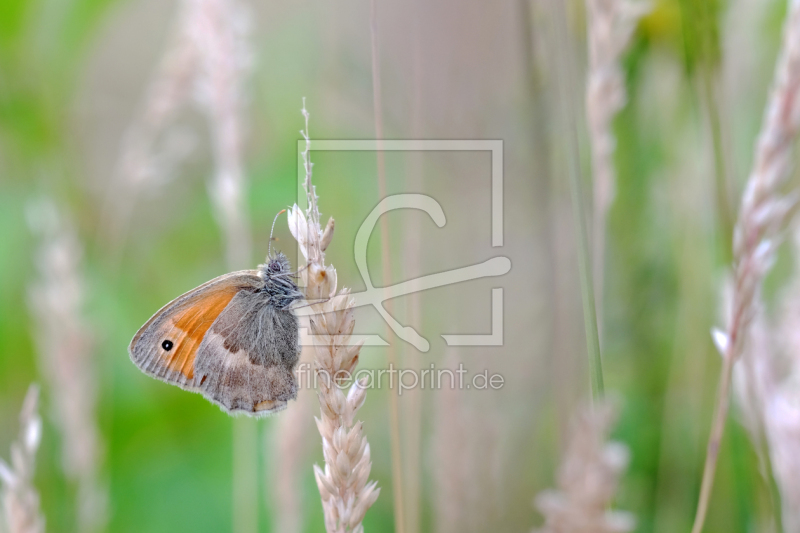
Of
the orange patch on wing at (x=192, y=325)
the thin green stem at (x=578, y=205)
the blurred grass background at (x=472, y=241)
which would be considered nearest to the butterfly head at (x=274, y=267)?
the orange patch on wing at (x=192, y=325)

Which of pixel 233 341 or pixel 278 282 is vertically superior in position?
pixel 278 282

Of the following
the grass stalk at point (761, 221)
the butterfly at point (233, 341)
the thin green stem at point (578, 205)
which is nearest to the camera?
the grass stalk at point (761, 221)

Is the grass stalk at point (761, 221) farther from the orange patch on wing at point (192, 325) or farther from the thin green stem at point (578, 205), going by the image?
the orange patch on wing at point (192, 325)

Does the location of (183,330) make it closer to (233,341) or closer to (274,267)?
(233,341)

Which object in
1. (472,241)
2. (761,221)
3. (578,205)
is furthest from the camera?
(472,241)

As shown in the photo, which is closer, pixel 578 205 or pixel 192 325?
pixel 578 205

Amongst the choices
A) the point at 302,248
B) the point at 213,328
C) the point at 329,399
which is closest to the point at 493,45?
the point at 302,248

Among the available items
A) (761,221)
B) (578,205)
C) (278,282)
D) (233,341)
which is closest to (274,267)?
(278,282)

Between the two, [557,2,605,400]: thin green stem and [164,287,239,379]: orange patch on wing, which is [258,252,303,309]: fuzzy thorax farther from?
[557,2,605,400]: thin green stem
